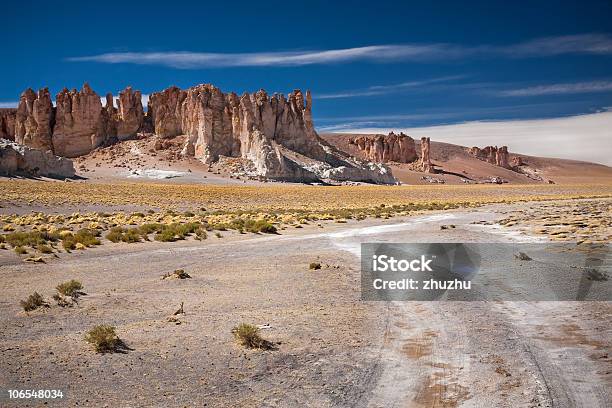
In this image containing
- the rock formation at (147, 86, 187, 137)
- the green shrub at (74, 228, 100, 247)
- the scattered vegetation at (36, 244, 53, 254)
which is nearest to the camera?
the scattered vegetation at (36, 244, 53, 254)

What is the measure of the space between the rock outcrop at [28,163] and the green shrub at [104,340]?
224 ft

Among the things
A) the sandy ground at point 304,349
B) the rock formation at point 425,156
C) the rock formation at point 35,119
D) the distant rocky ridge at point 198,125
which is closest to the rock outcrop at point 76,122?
the distant rocky ridge at point 198,125

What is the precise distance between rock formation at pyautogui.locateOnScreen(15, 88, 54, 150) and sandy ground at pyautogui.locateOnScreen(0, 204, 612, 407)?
110m

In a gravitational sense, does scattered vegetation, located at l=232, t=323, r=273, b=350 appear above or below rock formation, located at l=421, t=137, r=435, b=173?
below

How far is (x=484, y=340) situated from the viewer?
309 inches

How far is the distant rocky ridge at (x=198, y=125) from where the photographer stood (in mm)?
109062

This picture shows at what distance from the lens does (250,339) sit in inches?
311

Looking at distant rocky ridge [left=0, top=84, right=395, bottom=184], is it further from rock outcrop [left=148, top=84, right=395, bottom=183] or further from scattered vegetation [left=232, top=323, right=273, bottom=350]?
scattered vegetation [left=232, top=323, right=273, bottom=350]

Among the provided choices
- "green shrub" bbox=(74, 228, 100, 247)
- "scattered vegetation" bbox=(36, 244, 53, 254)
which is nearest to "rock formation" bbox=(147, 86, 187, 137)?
"green shrub" bbox=(74, 228, 100, 247)

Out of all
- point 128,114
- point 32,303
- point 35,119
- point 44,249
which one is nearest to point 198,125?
point 128,114

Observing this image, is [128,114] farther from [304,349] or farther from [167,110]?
[304,349]

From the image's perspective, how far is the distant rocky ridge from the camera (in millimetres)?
109062

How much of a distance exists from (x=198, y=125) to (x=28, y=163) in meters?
43.4

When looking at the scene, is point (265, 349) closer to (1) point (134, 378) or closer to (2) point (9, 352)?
(1) point (134, 378)
